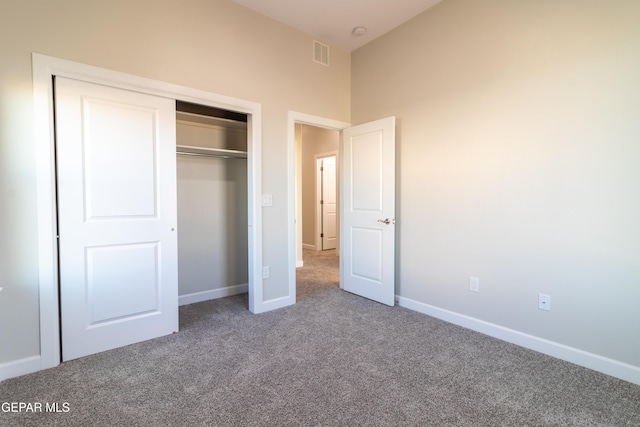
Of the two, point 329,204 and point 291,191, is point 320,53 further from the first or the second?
point 329,204

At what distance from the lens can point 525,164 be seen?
7.72 ft

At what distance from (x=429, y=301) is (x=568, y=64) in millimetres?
2265

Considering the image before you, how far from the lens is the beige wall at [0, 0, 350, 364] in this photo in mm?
1913

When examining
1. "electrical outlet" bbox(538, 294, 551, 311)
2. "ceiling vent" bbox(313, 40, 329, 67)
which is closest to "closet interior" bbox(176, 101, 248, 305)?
"ceiling vent" bbox(313, 40, 329, 67)

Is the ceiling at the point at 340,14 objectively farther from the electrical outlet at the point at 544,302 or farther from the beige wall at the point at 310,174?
the beige wall at the point at 310,174


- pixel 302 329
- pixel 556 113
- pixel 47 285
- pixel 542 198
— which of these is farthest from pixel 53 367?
pixel 556 113

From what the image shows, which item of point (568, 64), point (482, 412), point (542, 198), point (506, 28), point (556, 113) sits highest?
point (506, 28)

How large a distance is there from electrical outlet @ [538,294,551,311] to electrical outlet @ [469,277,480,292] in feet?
1.52

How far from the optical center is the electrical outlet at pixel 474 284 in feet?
8.79

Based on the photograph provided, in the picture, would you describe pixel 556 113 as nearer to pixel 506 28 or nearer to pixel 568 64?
pixel 568 64

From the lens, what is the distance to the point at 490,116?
2551mm

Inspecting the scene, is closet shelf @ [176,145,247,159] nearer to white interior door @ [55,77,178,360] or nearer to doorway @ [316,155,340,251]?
white interior door @ [55,77,178,360]

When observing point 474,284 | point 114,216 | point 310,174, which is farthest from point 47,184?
point 310,174

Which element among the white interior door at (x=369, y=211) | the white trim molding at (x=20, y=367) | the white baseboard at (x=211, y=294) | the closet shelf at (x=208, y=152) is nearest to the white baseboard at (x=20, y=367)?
the white trim molding at (x=20, y=367)
